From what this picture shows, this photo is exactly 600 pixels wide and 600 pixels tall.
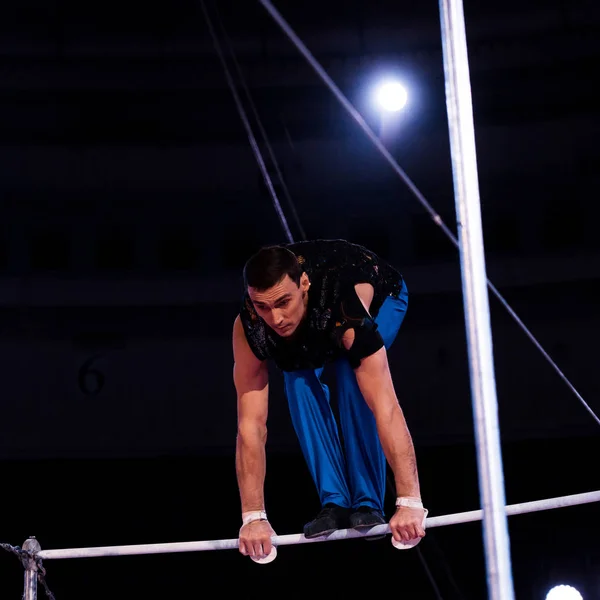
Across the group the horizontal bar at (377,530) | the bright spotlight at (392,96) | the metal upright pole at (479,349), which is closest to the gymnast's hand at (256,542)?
the horizontal bar at (377,530)

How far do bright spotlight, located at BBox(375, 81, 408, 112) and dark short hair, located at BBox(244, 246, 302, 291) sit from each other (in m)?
6.43

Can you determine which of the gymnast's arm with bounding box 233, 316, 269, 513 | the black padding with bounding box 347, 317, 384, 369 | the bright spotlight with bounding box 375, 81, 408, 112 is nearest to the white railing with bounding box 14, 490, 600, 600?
the gymnast's arm with bounding box 233, 316, 269, 513

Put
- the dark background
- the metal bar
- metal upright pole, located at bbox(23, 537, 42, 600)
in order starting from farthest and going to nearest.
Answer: the dark background < the metal bar < metal upright pole, located at bbox(23, 537, 42, 600)

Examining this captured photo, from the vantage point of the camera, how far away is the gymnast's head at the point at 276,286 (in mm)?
2402

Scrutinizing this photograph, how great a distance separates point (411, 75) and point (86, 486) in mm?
4872

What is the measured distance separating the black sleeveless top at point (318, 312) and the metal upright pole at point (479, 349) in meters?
1.02

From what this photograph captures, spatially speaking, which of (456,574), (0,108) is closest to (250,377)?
(456,574)

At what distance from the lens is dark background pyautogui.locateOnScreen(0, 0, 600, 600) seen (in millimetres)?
7730

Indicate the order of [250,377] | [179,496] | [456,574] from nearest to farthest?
[250,377], [456,574], [179,496]

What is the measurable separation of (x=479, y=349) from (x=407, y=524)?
1.00 meters

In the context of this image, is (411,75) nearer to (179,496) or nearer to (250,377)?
(179,496)

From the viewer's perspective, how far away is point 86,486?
801 centimetres

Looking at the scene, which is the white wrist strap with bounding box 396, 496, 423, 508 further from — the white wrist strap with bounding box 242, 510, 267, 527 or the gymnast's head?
the gymnast's head

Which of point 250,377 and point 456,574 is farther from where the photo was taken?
point 456,574
